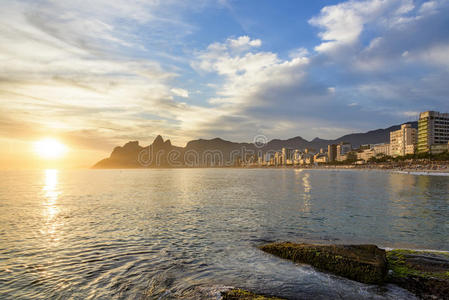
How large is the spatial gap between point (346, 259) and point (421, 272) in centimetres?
310

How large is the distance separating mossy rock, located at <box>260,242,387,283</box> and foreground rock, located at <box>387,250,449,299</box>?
679 millimetres

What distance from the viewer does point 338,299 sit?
9.05m

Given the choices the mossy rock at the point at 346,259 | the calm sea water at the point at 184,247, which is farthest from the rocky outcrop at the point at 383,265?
the calm sea water at the point at 184,247

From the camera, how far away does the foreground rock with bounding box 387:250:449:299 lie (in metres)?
9.32

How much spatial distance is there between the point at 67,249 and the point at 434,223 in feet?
91.6

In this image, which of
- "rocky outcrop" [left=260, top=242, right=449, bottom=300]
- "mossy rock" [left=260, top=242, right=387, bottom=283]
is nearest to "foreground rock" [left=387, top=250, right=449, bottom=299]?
"rocky outcrop" [left=260, top=242, right=449, bottom=300]

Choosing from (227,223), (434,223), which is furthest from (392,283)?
(434,223)

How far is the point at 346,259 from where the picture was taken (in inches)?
434

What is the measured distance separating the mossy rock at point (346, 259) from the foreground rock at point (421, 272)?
2.23 feet

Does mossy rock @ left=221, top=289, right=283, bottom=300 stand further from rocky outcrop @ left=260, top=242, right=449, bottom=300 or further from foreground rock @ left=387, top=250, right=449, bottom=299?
foreground rock @ left=387, top=250, right=449, bottom=299

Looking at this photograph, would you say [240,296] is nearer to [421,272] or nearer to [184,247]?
[184,247]

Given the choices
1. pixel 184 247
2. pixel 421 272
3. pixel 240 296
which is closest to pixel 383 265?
pixel 421 272

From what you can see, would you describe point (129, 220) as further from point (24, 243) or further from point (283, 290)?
point (283, 290)

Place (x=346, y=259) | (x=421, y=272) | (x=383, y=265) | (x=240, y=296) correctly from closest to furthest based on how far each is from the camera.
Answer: (x=240, y=296), (x=383, y=265), (x=421, y=272), (x=346, y=259)
